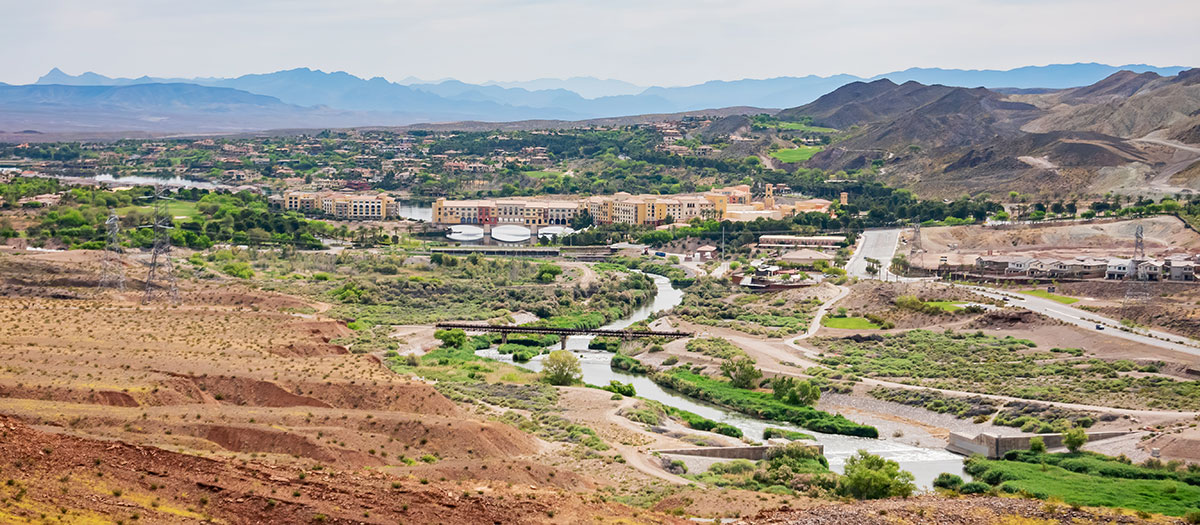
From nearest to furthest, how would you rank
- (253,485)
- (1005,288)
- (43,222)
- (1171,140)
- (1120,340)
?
(253,485)
(1120,340)
(1005,288)
(43,222)
(1171,140)

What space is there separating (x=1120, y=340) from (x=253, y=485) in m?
43.3

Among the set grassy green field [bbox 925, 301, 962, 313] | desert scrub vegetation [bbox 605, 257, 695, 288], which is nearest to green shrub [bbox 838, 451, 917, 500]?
grassy green field [bbox 925, 301, 962, 313]

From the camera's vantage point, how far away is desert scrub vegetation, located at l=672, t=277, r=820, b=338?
214ft

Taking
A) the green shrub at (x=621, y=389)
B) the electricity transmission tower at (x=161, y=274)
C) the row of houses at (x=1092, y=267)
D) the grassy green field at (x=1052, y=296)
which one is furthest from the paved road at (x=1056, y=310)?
the electricity transmission tower at (x=161, y=274)

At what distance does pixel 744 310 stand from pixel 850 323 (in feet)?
23.6

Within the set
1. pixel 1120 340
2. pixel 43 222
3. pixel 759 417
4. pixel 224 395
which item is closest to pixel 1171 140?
pixel 1120 340

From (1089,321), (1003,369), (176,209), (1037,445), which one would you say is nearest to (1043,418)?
(1037,445)

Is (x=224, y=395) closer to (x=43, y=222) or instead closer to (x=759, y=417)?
(x=759, y=417)

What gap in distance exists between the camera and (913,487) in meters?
33.3

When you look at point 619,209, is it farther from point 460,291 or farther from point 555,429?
point 555,429

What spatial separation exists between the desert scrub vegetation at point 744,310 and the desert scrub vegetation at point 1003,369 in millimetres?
4474

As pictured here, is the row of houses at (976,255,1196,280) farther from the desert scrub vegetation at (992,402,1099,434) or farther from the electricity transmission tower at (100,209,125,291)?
the electricity transmission tower at (100,209,125,291)

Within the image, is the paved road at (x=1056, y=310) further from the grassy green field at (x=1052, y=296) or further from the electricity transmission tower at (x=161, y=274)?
the electricity transmission tower at (x=161, y=274)

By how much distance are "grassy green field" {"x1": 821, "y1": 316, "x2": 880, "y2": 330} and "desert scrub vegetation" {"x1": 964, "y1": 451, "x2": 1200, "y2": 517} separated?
24.4m
